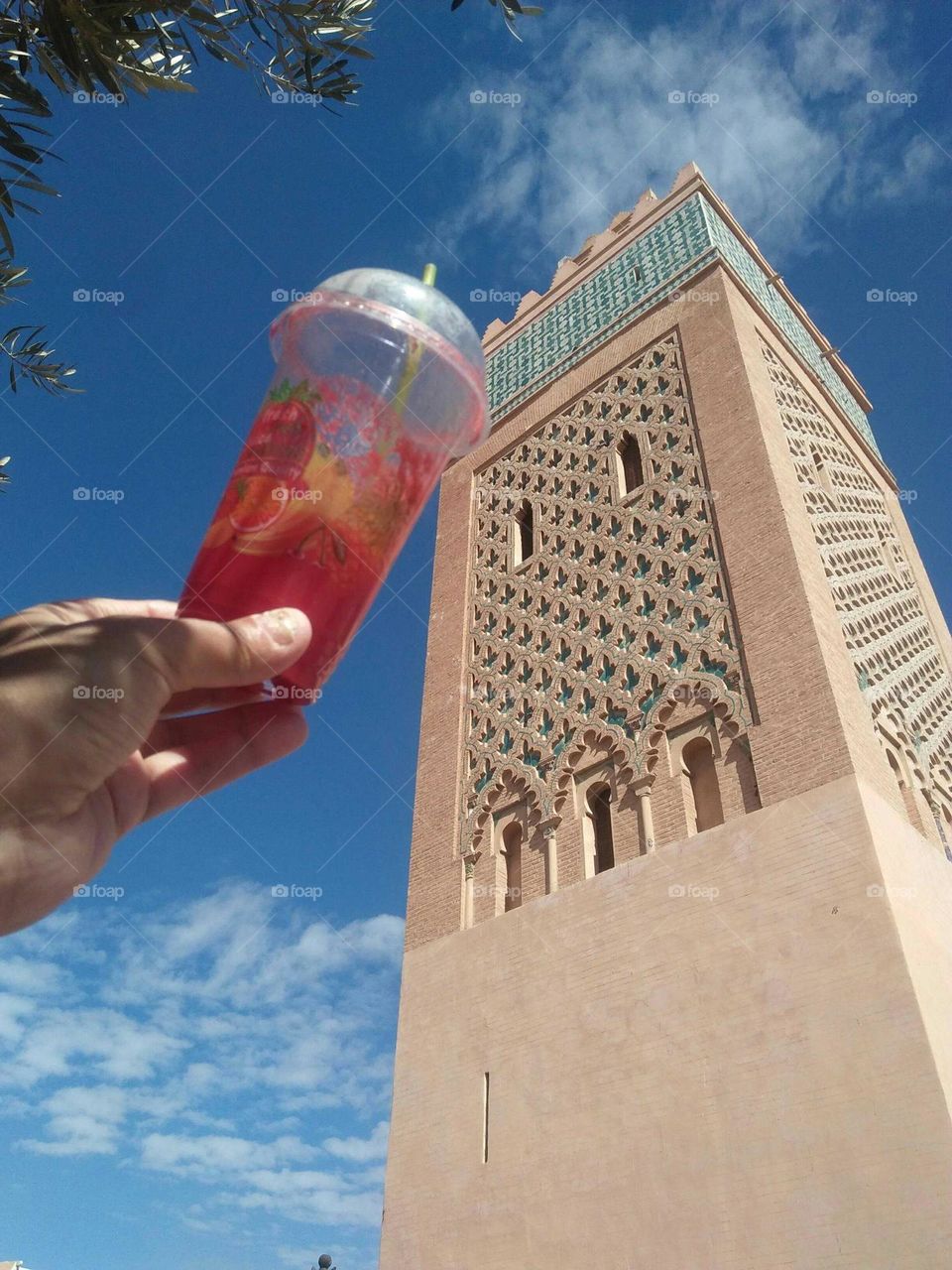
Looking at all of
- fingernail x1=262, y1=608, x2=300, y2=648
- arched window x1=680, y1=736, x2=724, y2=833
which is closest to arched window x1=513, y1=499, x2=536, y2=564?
arched window x1=680, y1=736, x2=724, y2=833

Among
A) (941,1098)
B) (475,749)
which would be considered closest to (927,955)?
(941,1098)

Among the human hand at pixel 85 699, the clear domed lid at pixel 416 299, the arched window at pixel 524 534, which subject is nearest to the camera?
the human hand at pixel 85 699

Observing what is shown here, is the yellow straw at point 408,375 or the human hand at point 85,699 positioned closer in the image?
the human hand at point 85,699

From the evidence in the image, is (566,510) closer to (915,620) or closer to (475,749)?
(475,749)

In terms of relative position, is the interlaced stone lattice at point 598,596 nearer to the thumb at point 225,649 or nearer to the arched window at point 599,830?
the arched window at point 599,830

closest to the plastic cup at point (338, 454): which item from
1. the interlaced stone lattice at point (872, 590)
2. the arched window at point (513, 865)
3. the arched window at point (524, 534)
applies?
the interlaced stone lattice at point (872, 590)

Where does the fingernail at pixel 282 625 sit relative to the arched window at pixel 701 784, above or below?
below

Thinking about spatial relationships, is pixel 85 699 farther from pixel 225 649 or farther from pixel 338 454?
pixel 338 454
